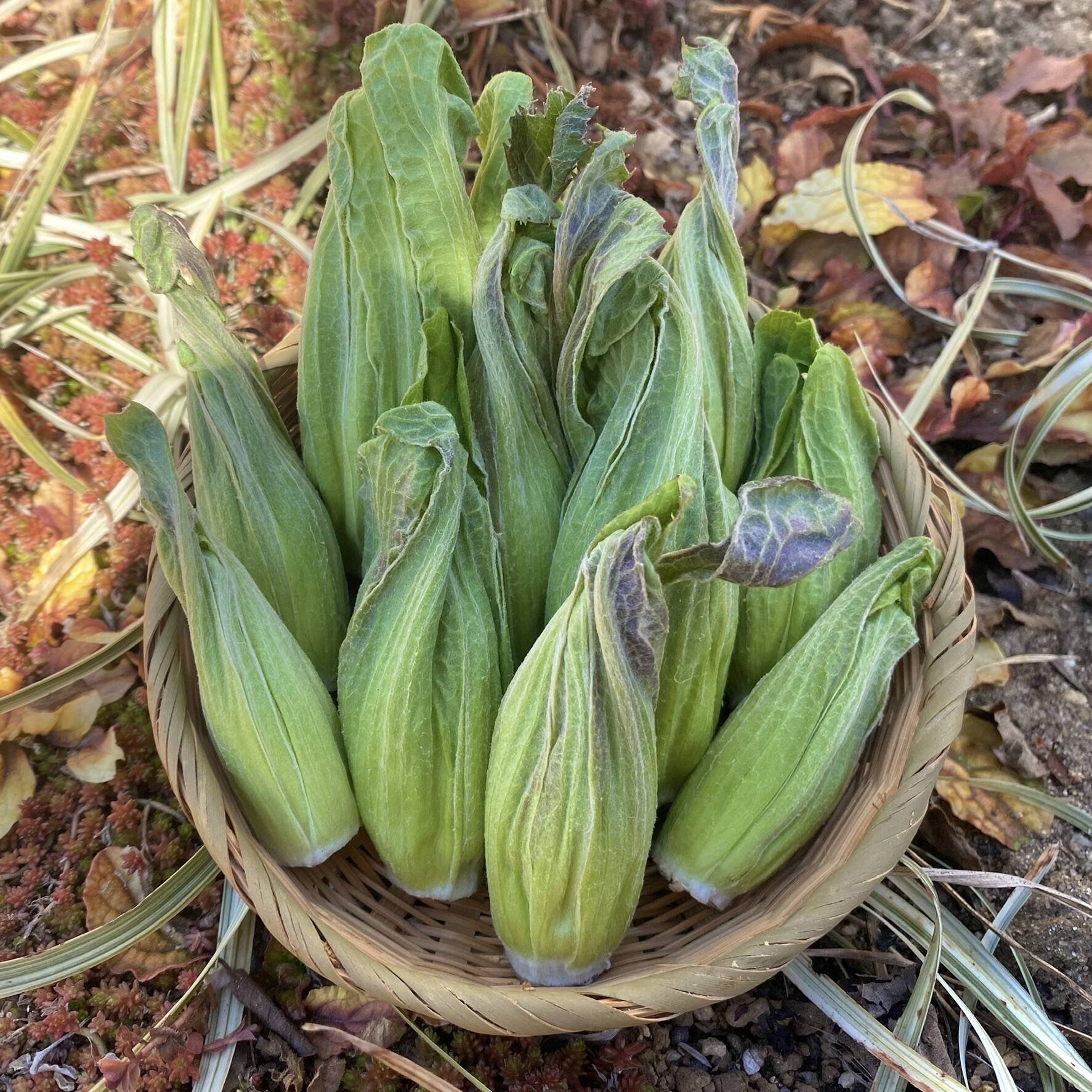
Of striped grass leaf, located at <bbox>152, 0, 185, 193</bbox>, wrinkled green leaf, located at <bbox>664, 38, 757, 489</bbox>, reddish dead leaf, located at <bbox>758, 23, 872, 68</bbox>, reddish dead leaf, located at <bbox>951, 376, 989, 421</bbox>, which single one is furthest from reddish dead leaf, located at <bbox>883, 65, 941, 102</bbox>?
striped grass leaf, located at <bbox>152, 0, 185, 193</bbox>

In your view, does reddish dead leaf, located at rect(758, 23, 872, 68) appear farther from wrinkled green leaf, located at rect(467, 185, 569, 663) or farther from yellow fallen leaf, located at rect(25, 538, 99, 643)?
yellow fallen leaf, located at rect(25, 538, 99, 643)

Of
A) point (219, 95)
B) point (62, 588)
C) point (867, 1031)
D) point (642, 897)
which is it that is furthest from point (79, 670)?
point (219, 95)

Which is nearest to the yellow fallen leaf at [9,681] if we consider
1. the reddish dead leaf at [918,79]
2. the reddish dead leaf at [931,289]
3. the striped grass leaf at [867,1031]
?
the striped grass leaf at [867,1031]

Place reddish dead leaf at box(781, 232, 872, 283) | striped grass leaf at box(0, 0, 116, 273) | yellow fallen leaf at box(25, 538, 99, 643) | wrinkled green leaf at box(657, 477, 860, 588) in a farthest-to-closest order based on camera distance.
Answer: reddish dead leaf at box(781, 232, 872, 283)
striped grass leaf at box(0, 0, 116, 273)
yellow fallen leaf at box(25, 538, 99, 643)
wrinkled green leaf at box(657, 477, 860, 588)

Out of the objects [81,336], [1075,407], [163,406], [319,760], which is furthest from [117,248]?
[1075,407]

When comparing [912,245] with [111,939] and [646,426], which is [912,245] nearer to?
[646,426]

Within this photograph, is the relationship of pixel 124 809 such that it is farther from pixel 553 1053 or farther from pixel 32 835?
pixel 553 1053

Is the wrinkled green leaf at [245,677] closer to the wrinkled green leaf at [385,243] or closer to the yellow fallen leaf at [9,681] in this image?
the wrinkled green leaf at [385,243]
